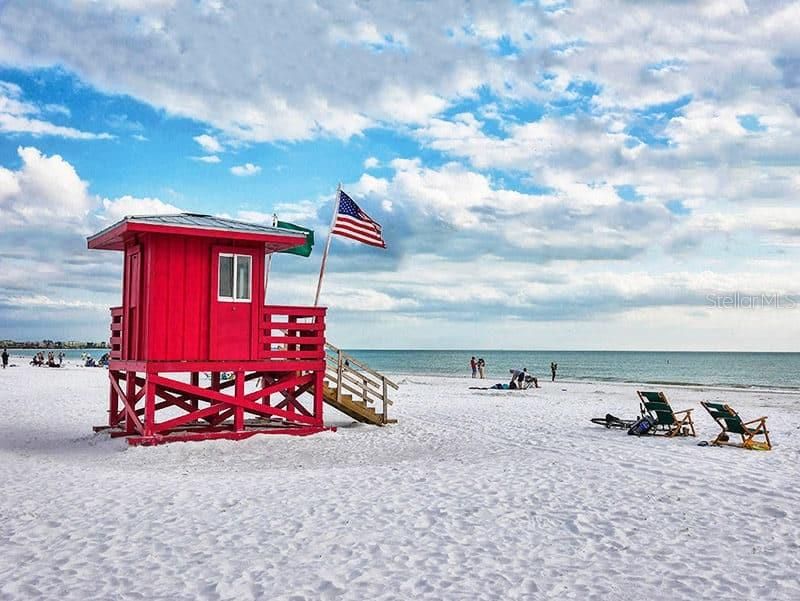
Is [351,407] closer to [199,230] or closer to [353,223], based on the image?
[353,223]

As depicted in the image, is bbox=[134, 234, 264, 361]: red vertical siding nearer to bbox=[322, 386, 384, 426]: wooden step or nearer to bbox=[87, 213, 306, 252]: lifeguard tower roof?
bbox=[87, 213, 306, 252]: lifeguard tower roof

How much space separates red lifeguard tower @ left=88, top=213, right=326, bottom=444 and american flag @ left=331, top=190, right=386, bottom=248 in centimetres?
150

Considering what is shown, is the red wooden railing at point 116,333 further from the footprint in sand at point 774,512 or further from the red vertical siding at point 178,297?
the footprint in sand at point 774,512

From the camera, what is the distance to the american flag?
17.2 metres

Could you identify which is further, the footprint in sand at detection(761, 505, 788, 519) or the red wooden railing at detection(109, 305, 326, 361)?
the red wooden railing at detection(109, 305, 326, 361)

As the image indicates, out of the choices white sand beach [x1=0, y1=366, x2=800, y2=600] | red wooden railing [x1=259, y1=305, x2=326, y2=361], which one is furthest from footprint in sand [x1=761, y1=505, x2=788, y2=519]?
red wooden railing [x1=259, y1=305, x2=326, y2=361]

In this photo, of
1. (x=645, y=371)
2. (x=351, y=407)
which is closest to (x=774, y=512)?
(x=351, y=407)

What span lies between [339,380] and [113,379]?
5.16 m

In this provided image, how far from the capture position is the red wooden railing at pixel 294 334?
1598 centimetres

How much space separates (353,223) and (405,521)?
391 inches

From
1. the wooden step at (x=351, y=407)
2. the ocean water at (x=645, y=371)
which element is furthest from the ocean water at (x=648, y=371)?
the wooden step at (x=351, y=407)

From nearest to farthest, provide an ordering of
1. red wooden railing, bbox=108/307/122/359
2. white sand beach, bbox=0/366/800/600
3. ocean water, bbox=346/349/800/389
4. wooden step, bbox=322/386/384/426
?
white sand beach, bbox=0/366/800/600 < red wooden railing, bbox=108/307/122/359 < wooden step, bbox=322/386/384/426 < ocean water, bbox=346/349/800/389

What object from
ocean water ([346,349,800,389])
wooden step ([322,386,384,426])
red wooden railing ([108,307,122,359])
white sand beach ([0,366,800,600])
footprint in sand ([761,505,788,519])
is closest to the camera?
white sand beach ([0,366,800,600])

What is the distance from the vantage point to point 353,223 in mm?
17406
